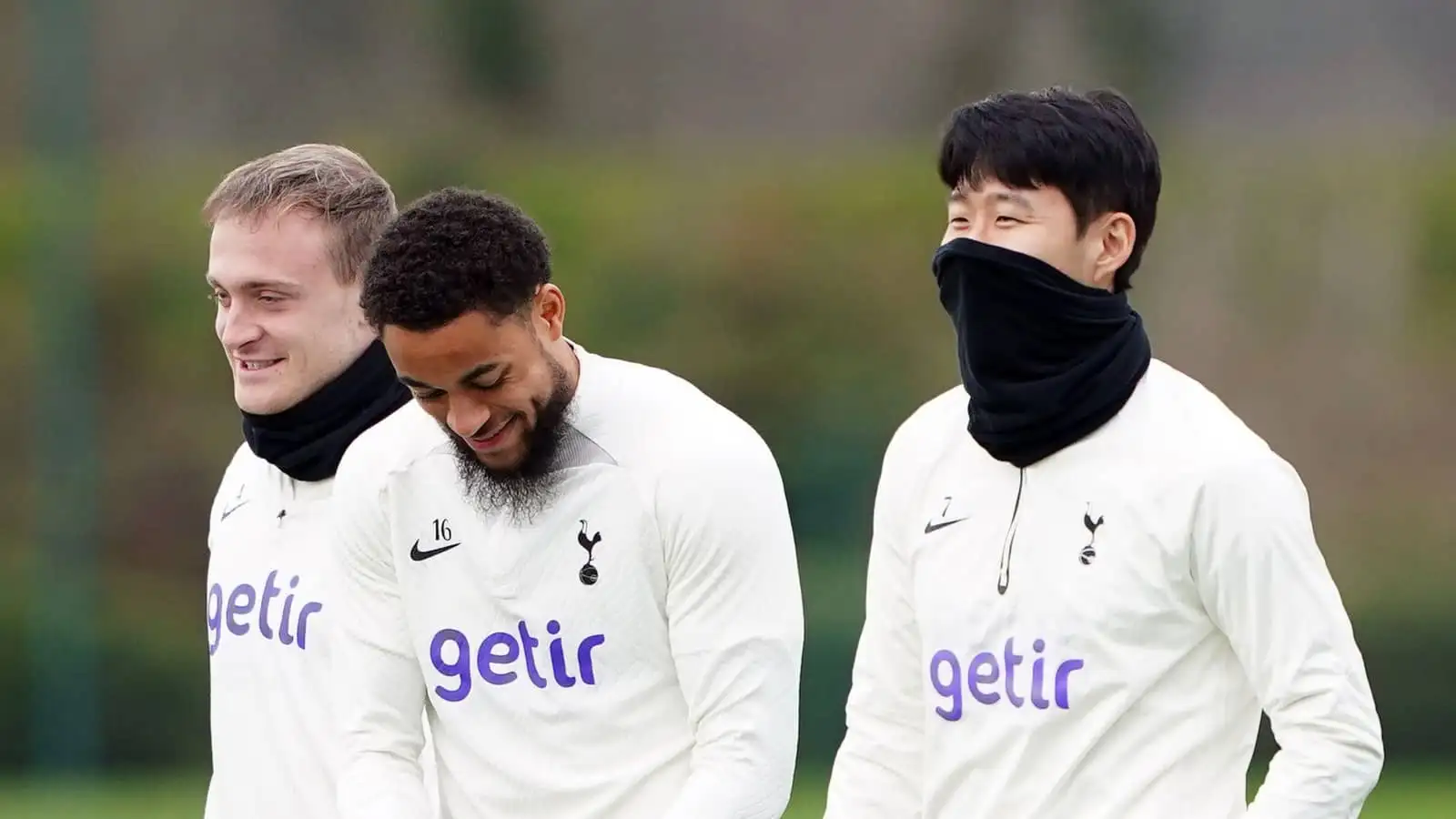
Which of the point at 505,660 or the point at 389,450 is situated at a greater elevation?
the point at 389,450

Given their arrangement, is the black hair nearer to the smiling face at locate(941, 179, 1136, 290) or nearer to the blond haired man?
the smiling face at locate(941, 179, 1136, 290)

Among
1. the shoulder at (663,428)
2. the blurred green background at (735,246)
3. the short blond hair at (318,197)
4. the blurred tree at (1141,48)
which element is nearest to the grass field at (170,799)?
the blurred green background at (735,246)

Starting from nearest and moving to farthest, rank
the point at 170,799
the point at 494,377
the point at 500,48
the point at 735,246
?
1. the point at 494,377
2. the point at 170,799
3. the point at 735,246
4. the point at 500,48

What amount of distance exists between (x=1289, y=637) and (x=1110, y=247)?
733mm

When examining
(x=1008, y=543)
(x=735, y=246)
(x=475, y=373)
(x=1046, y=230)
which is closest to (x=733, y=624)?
(x=1008, y=543)

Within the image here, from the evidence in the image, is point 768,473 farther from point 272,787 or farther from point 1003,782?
point 272,787

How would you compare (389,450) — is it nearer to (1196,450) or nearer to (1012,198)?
(1012,198)

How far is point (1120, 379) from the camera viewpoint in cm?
374

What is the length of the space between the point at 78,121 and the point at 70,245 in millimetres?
816

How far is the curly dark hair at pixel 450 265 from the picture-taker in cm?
367

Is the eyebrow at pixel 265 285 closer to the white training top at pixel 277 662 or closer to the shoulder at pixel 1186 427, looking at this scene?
the white training top at pixel 277 662

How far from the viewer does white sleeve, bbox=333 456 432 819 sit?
4.02m

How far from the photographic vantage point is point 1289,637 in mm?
3502

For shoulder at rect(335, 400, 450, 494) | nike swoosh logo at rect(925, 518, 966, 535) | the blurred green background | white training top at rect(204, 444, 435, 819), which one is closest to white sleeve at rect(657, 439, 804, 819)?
nike swoosh logo at rect(925, 518, 966, 535)
